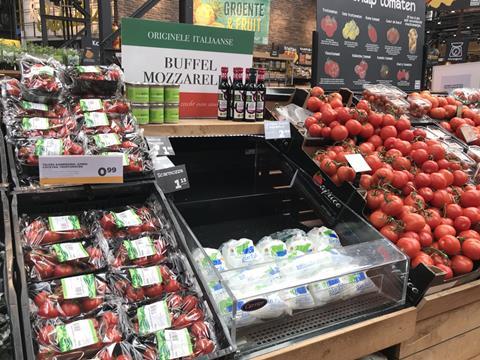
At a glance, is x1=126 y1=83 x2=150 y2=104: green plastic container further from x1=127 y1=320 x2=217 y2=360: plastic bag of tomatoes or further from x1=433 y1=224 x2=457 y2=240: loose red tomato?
x1=433 y1=224 x2=457 y2=240: loose red tomato

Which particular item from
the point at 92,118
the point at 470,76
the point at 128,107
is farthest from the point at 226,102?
the point at 470,76

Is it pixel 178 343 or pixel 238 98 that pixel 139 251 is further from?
pixel 238 98

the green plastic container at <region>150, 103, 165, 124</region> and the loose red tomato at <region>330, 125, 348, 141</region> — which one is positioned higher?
the green plastic container at <region>150, 103, 165, 124</region>

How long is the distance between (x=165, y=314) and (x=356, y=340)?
63cm

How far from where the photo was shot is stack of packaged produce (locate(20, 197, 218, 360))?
3.32 ft

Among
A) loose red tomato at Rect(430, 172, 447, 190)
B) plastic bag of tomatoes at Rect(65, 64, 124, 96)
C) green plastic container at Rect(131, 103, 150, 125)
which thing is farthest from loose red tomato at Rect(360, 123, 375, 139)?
plastic bag of tomatoes at Rect(65, 64, 124, 96)

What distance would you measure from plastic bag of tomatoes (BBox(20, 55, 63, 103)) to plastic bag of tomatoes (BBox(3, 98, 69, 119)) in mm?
25

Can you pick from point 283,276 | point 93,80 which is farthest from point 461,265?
point 93,80

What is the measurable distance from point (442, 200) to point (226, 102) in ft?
3.44

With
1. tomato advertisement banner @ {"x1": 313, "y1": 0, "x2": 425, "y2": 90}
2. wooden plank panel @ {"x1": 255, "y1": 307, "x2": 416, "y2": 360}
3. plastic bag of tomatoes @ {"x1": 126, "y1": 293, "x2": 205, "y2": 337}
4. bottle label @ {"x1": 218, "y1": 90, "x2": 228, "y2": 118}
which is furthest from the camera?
tomato advertisement banner @ {"x1": 313, "y1": 0, "x2": 425, "y2": 90}

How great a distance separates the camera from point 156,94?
1648 millimetres

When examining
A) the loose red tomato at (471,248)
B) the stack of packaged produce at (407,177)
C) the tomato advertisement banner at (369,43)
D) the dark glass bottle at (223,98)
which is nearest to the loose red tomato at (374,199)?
the stack of packaged produce at (407,177)

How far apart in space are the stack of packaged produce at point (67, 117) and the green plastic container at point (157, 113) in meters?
0.10

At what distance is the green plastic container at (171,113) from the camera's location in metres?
1.70
